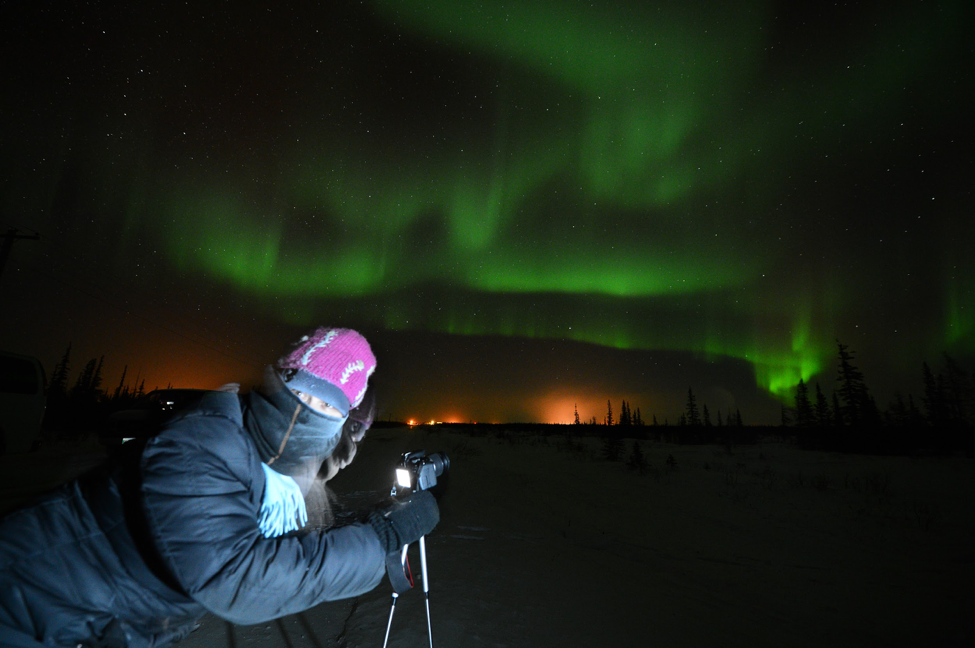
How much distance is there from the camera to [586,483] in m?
13.0

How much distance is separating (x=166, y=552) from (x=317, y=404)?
749mm

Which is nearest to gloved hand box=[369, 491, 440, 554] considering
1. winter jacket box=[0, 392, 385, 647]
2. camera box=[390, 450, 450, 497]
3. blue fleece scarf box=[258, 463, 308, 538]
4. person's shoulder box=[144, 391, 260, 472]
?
winter jacket box=[0, 392, 385, 647]

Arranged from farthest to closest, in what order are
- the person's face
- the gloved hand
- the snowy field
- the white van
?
1. the white van
2. the snowy field
3. the person's face
4. the gloved hand

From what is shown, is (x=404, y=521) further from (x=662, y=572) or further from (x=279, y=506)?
(x=662, y=572)

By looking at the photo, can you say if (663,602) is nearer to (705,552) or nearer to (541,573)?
(541,573)

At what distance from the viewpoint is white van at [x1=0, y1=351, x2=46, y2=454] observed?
935 centimetres

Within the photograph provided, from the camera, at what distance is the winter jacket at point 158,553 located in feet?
4.23

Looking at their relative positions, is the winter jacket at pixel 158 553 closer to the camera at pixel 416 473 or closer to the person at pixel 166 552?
the person at pixel 166 552

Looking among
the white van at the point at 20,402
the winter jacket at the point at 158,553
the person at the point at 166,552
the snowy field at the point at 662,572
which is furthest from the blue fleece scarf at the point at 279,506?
the white van at the point at 20,402

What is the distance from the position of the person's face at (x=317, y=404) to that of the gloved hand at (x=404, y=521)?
0.48m

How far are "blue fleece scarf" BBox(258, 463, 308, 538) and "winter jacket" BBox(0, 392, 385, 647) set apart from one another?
14.5 inches

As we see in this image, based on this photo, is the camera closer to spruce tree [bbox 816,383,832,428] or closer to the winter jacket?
the winter jacket

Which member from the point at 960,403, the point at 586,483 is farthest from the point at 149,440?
the point at 960,403

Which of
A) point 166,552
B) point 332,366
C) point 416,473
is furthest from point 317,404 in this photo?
point 416,473
